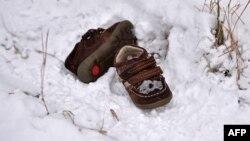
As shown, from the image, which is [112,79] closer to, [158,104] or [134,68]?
[134,68]

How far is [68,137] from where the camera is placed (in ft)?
6.03

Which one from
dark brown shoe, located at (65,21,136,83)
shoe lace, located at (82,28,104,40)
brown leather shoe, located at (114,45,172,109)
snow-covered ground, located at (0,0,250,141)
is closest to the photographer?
snow-covered ground, located at (0,0,250,141)

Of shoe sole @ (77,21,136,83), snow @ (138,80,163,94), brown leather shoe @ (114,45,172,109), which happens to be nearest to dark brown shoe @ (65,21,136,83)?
shoe sole @ (77,21,136,83)

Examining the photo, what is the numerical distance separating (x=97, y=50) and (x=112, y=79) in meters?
0.17

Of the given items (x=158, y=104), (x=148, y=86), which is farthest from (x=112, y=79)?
(x=158, y=104)

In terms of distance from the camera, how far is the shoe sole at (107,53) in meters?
2.08

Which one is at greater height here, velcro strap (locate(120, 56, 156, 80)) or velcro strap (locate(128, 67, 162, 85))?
velcro strap (locate(120, 56, 156, 80))

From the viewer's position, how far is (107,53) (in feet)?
7.03

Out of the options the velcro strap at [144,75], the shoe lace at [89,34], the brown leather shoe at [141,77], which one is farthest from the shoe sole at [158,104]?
the shoe lace at [89,34]

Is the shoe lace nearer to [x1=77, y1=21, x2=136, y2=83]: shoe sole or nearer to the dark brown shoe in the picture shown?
the dark brown shoe

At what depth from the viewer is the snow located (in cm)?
201

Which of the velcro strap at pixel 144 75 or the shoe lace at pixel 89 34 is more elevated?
the shoe lace at pixel 89 34

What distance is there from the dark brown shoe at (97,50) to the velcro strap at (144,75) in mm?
199

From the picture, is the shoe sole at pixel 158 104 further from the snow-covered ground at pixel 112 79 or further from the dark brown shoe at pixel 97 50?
the dark brown shoe at pixel 97 50
